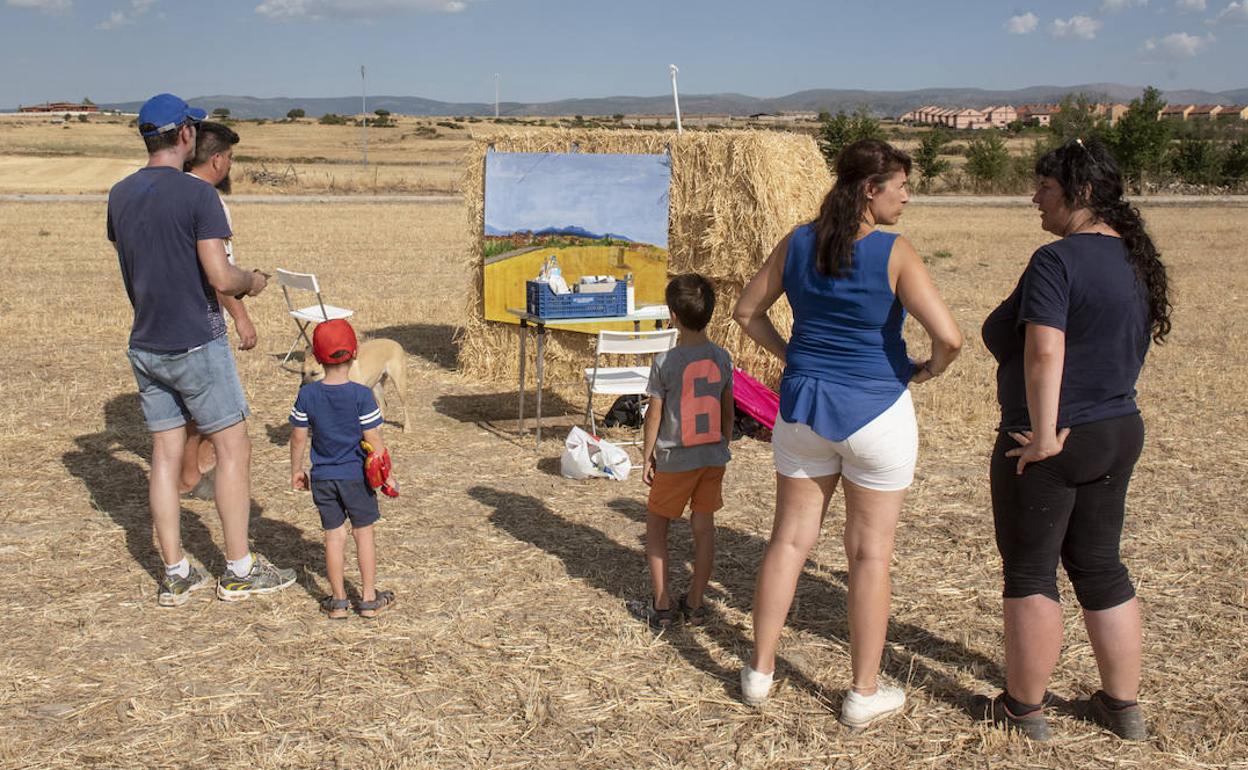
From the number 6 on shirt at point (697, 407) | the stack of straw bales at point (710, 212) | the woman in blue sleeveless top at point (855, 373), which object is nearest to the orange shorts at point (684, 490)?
the number 6 on shirt at point (697, 407)

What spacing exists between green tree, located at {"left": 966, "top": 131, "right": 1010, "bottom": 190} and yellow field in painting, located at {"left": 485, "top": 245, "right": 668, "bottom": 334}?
3388 cm

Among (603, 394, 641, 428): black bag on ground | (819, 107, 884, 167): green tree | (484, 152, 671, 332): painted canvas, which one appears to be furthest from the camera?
(819, 107, 884, 167): green tree

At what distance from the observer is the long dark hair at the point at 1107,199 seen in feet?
11.3

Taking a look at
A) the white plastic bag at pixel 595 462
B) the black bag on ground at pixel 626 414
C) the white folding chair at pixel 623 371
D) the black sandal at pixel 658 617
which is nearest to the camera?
the black sandal at pixel 658 617

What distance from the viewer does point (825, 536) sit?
594cm

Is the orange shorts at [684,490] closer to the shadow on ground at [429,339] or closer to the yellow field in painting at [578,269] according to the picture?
the yellow field in painting at [578,269]

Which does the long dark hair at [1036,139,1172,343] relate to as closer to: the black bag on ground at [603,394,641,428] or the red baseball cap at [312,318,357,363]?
the red baseball cap at [312,318,357,363]

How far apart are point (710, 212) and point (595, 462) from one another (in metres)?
3.35

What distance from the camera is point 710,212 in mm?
9453

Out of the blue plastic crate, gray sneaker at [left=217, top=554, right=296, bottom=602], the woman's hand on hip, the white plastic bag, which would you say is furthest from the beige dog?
the woman's hand on hip

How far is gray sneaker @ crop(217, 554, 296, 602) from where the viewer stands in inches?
193

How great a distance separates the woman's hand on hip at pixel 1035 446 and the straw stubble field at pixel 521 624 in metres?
1.03

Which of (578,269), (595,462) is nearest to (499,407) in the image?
(578,269)

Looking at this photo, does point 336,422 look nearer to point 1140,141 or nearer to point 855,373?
point 855,373
